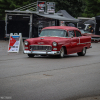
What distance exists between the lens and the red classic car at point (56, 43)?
1539 centimetres

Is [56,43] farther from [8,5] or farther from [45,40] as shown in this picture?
[8,5]

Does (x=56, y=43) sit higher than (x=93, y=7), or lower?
lower

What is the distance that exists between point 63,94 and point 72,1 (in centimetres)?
5566

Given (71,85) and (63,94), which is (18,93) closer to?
(63,94)

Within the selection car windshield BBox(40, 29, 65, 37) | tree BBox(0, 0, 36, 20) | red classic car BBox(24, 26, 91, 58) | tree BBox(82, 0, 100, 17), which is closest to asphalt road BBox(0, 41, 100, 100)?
red classic car BBox(24, 26, 91, 58)

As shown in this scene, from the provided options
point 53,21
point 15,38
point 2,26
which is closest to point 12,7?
point 2,26

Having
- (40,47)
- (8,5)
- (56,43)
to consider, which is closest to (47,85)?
(56,43)

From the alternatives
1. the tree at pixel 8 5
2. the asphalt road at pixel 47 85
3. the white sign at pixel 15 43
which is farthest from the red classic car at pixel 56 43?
the tree at pixel 8 5

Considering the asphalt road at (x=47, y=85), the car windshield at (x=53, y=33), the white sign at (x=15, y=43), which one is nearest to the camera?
the asphalt road at (x=47, y=85)

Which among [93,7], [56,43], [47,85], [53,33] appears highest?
[93,7]

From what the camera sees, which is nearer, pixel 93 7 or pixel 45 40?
pixel 45 40

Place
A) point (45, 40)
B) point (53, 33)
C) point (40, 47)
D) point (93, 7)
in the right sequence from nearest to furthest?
point (45, 40) < point (40, 47) < point (53, 33) < point (93, 7)

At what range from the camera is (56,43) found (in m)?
15.2

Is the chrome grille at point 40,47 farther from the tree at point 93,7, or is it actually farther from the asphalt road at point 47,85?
the tree at point 93,7
